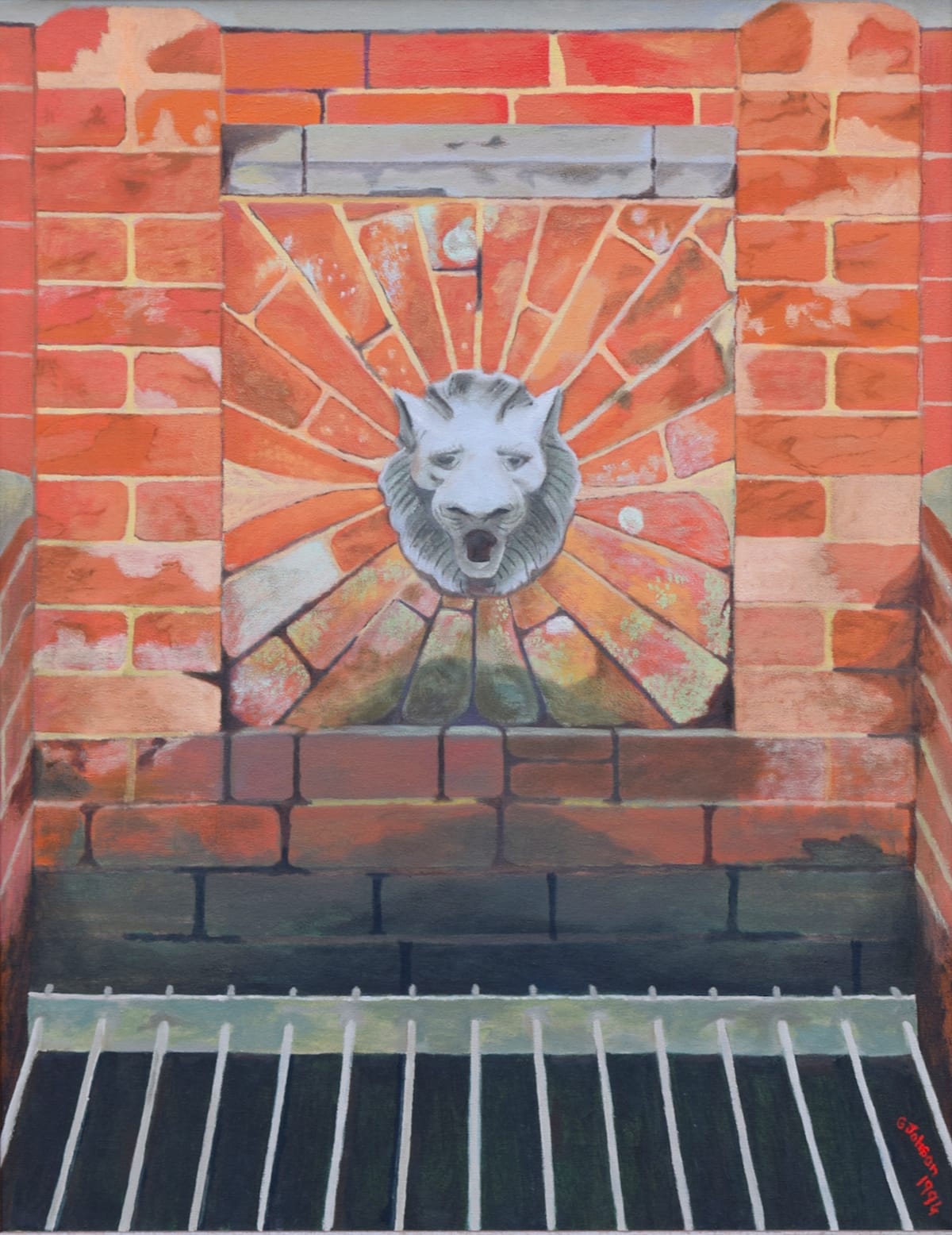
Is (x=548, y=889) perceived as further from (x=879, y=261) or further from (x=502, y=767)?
(x=879, y=261)

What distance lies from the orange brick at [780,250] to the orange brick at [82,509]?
3.76 feet

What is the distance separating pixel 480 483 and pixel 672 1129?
1052 mm

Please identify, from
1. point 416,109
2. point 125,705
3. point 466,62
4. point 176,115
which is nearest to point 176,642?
point 125,705

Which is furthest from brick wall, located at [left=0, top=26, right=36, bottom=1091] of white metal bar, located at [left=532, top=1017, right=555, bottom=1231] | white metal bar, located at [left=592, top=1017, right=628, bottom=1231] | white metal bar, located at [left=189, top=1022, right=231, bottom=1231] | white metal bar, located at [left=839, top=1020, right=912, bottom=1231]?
white metal bar, located at [left=839, top=1020, right=912, bottom=1231]

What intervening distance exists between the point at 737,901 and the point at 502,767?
469 millimetres

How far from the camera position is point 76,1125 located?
171 cm

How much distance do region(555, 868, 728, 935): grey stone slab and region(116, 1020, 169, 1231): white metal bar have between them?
686 mm

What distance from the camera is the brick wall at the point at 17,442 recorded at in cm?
187

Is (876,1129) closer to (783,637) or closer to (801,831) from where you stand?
(801,831)

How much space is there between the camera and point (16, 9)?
1.90 metres

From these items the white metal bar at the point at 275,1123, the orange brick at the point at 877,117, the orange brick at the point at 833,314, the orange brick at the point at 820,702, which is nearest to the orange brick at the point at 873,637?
the orange brick at the point at 820,702

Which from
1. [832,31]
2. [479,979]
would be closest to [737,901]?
[479,979]

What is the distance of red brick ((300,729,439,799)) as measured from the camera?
1925mm

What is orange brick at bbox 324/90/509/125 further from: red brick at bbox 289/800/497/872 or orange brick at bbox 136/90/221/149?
red brick at bbox 289/800/497/872
